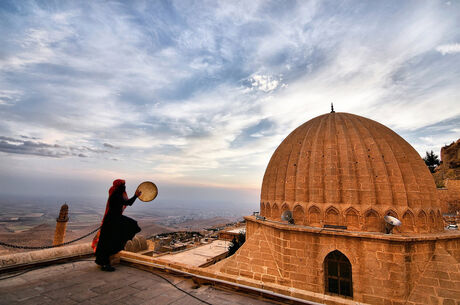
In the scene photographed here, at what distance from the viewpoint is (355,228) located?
7.04 meters

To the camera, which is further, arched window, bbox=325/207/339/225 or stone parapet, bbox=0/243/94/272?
arched window, bbox=325/207/339/225

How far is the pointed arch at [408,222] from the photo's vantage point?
273 inches

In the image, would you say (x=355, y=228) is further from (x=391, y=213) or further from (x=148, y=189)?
(x=148, y=189)

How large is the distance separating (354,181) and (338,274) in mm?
3201

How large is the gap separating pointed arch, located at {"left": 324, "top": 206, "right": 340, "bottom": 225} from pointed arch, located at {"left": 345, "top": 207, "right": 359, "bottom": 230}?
28 cm

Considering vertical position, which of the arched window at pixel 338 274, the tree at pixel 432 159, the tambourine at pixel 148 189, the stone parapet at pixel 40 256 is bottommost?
the arched window at pixel 338 274

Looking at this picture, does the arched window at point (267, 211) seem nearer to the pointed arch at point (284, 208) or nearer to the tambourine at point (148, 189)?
the pointed arch at point (284, 208)

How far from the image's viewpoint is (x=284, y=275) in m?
7.29

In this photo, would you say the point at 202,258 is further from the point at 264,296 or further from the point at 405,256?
the point at 264,296

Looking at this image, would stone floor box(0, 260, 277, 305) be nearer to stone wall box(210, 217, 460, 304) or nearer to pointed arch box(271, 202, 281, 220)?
stone wall box(210, 217, 460, 304)

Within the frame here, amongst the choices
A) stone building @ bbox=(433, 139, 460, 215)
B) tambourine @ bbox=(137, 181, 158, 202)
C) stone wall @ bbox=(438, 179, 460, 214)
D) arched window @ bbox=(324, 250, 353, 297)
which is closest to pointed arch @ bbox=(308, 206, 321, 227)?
arched window @ bbox=(324, 250, 353, 297)

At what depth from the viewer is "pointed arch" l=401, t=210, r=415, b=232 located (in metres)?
6.93

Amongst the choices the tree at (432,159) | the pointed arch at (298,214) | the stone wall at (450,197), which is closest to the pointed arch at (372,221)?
the pointed arch at (298,214)

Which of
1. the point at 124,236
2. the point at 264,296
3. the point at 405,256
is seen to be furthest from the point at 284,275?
the point at 124,236
